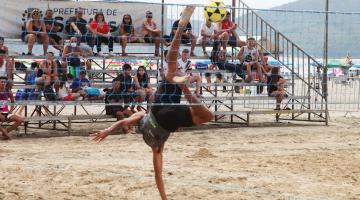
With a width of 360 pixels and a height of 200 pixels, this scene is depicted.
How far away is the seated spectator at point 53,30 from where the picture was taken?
1301 cm

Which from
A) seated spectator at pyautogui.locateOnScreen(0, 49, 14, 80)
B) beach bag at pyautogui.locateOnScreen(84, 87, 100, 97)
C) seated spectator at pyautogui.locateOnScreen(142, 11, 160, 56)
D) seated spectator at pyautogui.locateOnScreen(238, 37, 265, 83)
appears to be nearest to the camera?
seated spectator at pyautogui.locateOnScreen(0, 49, 14, 80)

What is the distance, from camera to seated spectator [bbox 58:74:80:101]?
1262cm

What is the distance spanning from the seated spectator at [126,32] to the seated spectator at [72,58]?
99cm

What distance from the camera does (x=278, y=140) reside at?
483 inches

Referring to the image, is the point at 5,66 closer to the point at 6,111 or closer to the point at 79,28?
the point at 6,111

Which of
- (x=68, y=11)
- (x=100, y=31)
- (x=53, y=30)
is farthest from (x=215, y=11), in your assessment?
(x=53, y=30)

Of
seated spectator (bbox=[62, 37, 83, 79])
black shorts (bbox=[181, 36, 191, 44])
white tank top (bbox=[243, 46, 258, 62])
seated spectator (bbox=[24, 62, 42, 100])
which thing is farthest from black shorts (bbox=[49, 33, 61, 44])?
white tank top (bbox=[243, 46, 258, 62])

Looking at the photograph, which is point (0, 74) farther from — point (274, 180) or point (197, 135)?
point (274, 180)

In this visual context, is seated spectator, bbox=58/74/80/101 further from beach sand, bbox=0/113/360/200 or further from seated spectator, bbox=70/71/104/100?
beach sand, bbox=0/113/360/200

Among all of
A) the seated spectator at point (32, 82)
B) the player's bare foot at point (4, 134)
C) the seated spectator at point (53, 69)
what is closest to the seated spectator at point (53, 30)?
the seated spectator at point (32, 82)

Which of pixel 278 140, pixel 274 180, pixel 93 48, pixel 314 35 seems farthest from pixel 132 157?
pixel 314 35

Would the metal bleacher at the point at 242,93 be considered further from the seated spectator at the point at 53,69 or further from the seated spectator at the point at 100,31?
the seated spectator at the point at 53,69

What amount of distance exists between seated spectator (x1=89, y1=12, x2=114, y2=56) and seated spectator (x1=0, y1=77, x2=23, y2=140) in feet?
6.89

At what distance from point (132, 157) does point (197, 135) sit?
3.12m
